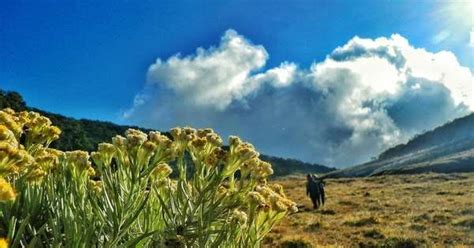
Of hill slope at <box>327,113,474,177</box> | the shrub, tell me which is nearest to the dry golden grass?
the shrub

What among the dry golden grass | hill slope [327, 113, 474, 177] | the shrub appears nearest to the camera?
the shrub

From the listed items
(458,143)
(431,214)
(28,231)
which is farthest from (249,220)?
(458,143)

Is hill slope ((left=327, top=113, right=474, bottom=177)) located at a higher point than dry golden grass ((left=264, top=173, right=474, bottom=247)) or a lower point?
higher

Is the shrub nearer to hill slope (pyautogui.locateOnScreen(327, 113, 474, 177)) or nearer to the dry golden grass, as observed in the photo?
the dry golden grass

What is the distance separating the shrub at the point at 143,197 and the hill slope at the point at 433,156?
73464mm

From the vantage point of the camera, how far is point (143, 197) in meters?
3.27

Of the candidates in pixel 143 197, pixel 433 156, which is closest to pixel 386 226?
pixel 143 197

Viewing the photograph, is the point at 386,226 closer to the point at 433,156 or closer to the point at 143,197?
the point at 143,197

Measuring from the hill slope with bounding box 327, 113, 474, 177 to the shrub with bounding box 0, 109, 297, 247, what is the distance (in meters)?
73.5

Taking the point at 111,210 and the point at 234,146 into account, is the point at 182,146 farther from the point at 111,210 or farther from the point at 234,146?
the point at 111,210

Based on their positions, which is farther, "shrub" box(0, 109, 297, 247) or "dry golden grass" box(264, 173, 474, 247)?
"dry golden grass" box(264, 173, 474, 247)

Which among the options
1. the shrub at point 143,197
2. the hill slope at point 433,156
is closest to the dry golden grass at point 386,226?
the shrub at point 143,197

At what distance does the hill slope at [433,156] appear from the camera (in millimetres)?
76875

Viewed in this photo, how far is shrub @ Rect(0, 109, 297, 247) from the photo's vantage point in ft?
10.0
